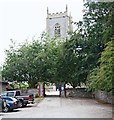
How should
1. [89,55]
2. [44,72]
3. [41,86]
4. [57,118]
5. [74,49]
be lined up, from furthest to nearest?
[44,72] < [41,86] < [74,49] < [89,55] < [57,118]

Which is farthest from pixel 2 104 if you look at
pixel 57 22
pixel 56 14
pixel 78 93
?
pixel 56 14

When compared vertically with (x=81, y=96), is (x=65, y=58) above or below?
above

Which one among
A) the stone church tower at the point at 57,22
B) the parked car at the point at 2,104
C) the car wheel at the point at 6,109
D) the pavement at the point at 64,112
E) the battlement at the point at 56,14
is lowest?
the pavement at the point at 64,112

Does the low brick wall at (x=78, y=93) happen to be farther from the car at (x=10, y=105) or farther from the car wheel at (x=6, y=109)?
the car wheel at (x=6, y=109)

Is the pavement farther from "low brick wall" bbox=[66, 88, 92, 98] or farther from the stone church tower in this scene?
the stone church tower

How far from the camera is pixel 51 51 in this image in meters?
38.1

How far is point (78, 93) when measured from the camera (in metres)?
37.0

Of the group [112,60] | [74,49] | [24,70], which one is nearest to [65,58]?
[74,49]

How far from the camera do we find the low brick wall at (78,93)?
36312 mm

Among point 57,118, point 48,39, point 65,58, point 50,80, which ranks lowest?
point 57,118

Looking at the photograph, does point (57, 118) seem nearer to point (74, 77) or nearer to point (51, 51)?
point (74, 77)

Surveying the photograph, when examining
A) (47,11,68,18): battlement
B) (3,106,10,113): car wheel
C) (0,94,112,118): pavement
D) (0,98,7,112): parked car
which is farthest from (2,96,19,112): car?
(47,11,68,18): battlement

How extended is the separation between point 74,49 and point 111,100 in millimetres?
9810

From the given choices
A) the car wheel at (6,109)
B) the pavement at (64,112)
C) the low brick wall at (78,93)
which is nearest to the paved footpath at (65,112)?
the pavement at (64,112)
